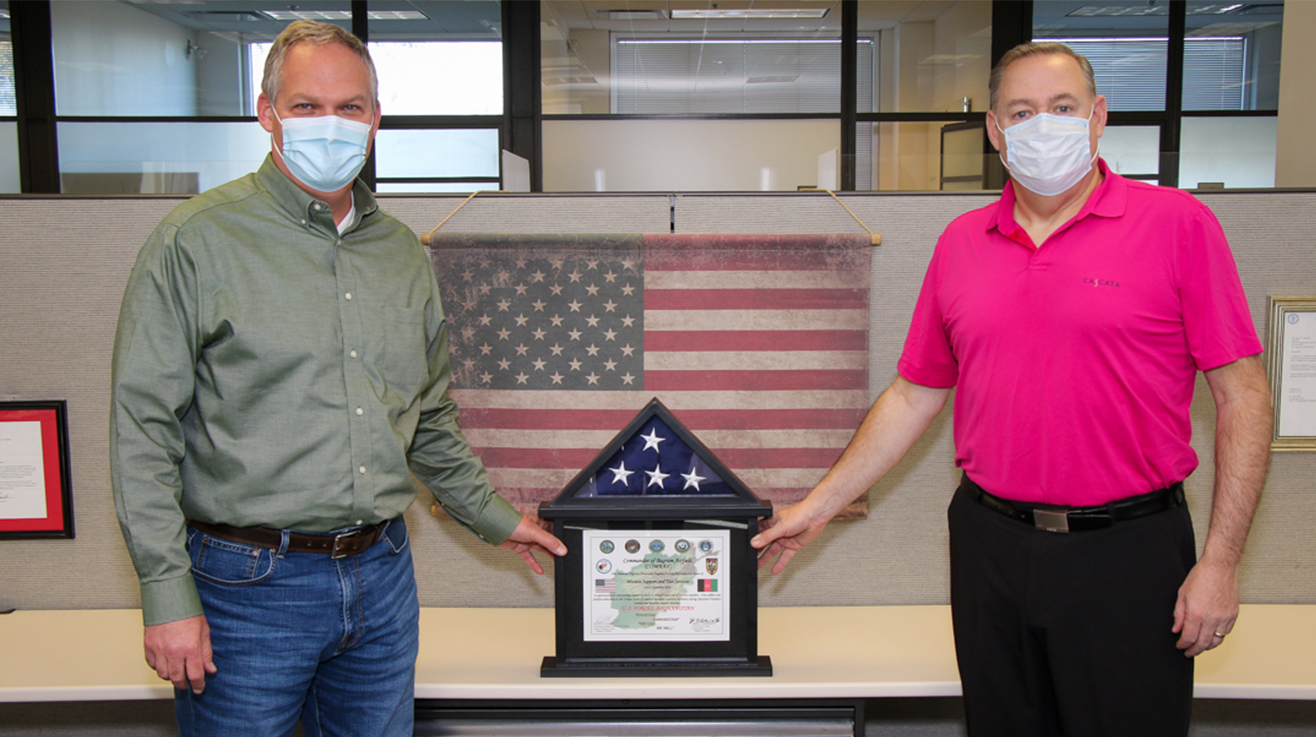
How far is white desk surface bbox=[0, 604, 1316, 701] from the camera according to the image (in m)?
1.51

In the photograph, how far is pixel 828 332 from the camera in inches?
72.3

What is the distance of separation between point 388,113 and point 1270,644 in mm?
5793

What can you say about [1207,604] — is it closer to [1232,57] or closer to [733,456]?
[733,456]

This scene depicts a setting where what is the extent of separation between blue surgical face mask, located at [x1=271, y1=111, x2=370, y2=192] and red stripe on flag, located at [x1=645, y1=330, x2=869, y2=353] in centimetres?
75

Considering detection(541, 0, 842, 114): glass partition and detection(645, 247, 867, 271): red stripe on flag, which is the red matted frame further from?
detection(541, 0, 842, 114): glass partition

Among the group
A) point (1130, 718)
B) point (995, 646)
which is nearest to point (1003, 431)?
point (995, 646)

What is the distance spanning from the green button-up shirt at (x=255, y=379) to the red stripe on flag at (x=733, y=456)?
0.53 m

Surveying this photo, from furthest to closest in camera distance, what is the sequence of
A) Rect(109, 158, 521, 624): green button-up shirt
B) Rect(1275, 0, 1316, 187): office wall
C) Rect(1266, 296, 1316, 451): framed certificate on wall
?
Rect(1275, 0, 1316, 187): office wall, Rect(1266, 296, 1316, 451): framed certificate on wall, Rect(109, 158, 521, 624): green button-up shirt

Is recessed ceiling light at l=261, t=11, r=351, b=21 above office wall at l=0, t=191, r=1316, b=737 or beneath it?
above

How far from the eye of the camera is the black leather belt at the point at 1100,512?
4.12 feet

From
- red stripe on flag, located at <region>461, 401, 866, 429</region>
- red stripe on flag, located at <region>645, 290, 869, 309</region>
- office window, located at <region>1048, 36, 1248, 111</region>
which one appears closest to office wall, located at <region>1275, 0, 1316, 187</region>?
red stripe on flag, located at <region>645, 290, 869, 309</region>

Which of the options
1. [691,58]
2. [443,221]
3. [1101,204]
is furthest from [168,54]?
[1101,204]

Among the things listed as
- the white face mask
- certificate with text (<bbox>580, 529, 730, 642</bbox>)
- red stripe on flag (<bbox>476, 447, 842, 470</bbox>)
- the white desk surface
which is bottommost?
the white desk surface

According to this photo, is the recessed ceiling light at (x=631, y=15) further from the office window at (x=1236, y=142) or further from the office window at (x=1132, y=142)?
the office window at (x=1236, y=142)
